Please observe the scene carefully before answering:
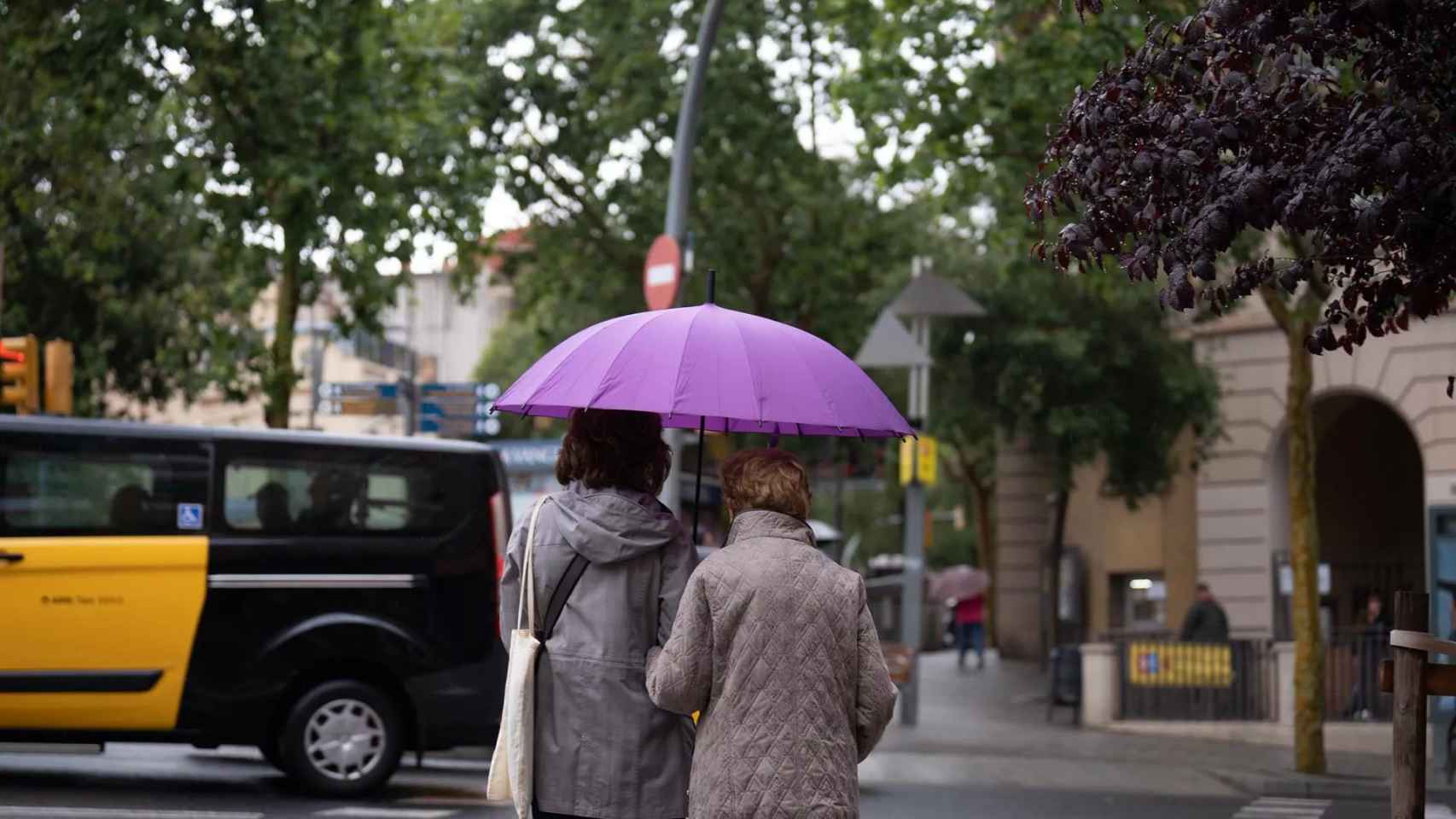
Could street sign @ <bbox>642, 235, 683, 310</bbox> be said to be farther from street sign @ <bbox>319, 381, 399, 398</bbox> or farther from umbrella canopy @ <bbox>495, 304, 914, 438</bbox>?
street sign @ <bbox>319, 381, 399, 398</bbox>

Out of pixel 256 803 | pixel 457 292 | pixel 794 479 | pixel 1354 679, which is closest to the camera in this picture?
pixel 794 479

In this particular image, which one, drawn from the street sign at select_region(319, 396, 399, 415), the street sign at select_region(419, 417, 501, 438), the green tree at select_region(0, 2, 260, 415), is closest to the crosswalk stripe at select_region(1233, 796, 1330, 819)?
the green tree at select_region(0, 2, 260, 415)

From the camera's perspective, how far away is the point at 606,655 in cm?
504

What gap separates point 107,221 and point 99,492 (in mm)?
13076

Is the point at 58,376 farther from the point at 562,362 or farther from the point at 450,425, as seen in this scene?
the point at 562,362

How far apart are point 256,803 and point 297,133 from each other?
9.35 m

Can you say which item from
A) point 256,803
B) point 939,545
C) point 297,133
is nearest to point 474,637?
point 256,803

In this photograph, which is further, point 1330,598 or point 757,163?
point 757,163

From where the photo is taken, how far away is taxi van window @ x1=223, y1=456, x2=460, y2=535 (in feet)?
38.0

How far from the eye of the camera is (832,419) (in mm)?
5574

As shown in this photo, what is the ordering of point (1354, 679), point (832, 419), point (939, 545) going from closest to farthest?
point (832, 419) < point (1354, 679) < point (939, 545)

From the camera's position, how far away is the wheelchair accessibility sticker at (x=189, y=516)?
11.4 metres

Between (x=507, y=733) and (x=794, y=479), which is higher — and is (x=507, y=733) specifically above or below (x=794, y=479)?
below

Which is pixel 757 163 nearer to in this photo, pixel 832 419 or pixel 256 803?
pixel 256 803
